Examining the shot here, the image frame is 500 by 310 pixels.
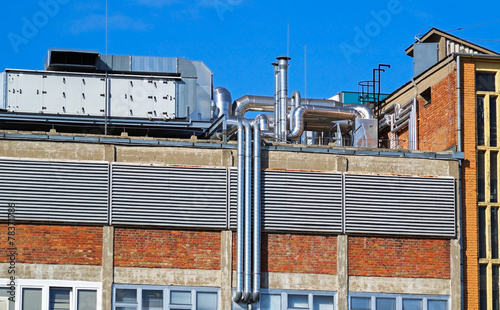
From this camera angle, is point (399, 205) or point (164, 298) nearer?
point (164, 298)

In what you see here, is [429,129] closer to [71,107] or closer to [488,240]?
[488,240]

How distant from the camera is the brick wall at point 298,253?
106 ft

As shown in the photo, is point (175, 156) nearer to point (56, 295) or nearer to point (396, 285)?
point (56, 295)

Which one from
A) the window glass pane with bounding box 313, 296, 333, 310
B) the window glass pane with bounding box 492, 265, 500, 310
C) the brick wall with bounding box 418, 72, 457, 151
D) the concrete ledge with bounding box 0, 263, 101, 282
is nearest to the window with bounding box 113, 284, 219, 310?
the concrete ledge with bounding box 0, 263, 101, 282

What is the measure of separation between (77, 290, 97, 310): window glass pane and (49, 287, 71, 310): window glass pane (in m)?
0.41

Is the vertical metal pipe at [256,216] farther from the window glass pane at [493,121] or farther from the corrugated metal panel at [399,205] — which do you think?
the window glass pane at [493,121]

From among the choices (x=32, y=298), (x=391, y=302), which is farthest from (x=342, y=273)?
(x=32, y=298)

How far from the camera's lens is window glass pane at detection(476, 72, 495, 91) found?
35.3m

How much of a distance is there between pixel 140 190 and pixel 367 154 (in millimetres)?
8035

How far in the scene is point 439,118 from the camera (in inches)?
1420

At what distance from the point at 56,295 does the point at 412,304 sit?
1187 centimetres

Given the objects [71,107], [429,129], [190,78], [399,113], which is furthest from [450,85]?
[71,107]

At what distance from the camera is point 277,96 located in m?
41.8

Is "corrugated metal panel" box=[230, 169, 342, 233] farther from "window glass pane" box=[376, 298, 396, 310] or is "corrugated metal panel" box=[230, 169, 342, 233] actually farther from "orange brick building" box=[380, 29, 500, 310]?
"orange brick building" box=[380, 29, 500, 310]
